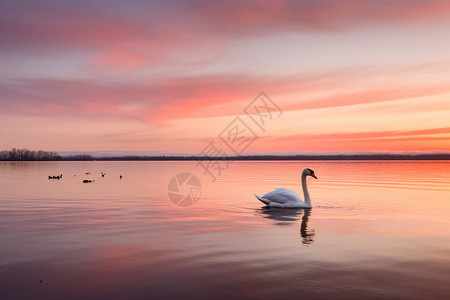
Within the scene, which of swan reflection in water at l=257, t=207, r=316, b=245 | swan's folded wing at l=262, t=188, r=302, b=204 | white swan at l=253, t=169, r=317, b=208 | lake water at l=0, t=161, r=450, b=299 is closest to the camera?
lake water at l=0, t=161, r=450, b=299

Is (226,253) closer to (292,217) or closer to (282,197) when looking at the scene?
(292,217)

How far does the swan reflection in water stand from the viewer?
51.8 ft

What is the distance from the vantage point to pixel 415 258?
40.7 feet

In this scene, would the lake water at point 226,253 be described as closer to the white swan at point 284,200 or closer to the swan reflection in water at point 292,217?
the swan reflection in water at point 292,217

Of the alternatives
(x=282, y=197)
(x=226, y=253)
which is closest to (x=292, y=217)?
(x=282, y=197)

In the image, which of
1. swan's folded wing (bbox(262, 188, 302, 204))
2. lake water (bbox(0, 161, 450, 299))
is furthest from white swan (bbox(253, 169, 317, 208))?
lake water (bbox(0, 161, 450, 299))

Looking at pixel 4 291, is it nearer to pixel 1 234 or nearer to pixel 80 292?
pixel 80 292

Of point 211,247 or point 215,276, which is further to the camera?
point 211,247

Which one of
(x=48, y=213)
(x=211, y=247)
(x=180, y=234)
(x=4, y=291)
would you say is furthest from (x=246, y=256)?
(x=48, y=213)

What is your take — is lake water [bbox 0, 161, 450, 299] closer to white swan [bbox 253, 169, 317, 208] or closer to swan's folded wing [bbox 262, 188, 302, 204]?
white swan [bbox 253, 169, 317, 208]

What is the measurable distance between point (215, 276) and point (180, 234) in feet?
19.5

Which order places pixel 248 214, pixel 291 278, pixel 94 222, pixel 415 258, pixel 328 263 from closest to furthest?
pixel 291 278 < pixel 328 263 < pixel 415 258 < pixel 94 222 < pixel 248 214

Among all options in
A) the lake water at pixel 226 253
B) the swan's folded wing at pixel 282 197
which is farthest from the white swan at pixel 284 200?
the lake water at pixel 226 253

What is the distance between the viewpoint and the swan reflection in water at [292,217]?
15773mm
